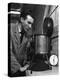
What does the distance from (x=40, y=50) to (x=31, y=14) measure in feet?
0.89

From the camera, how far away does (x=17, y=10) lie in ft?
5.37

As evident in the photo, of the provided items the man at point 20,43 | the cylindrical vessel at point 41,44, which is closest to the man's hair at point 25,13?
the man at point 20,43

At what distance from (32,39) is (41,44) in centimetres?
8

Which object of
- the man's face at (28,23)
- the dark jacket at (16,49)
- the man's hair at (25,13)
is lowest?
the dark jacket at (16,49)

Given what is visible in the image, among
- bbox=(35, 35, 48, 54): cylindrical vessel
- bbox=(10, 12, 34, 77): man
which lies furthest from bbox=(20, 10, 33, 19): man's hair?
bbox=(35, 35, 48, 54): cylindrical vessel

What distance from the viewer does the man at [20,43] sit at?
5.31 ft

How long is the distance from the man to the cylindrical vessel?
0.22ft

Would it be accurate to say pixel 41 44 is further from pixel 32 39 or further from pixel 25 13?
pixel 25 13

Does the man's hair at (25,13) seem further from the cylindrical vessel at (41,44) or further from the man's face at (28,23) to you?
the cylindrical vessel at (41,44)

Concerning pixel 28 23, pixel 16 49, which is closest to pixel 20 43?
pixel 16 49

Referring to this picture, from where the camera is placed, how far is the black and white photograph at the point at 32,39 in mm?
1622

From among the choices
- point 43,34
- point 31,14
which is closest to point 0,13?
point 31,14

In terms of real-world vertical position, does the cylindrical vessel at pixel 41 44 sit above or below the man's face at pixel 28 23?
below

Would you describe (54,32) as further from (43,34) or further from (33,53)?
(33,53)
